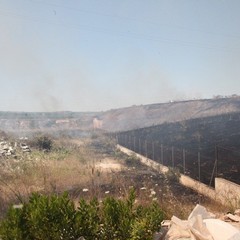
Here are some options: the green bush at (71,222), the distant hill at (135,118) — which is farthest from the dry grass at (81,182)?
the distant hill at (135,118)

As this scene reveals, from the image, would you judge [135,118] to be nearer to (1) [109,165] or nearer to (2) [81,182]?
(1) [109,165]

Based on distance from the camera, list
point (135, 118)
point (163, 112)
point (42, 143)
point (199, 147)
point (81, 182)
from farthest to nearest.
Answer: point (135, 118), point (163, 112), point (42, 143), point (199, 147), point (81, 182)

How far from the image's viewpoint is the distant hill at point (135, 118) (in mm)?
61281

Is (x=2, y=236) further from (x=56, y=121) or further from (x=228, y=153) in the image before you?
(x=56, y=121)

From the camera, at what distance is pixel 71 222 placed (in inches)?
181

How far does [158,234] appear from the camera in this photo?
5000 millimetres

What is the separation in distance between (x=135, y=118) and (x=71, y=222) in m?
62.8

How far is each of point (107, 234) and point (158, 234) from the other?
914mm

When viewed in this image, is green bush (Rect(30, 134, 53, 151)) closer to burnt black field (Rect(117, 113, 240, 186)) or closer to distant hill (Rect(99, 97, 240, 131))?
burnt black field (Rect(117, 113, 240, 186))

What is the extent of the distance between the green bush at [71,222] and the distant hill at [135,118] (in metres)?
54.1

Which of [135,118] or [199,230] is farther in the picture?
[135,118]

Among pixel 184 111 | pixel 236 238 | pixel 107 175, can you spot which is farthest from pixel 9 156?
pixel 184 111

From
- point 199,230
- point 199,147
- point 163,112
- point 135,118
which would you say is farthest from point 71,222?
point 135,118

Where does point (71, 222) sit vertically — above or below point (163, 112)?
below
